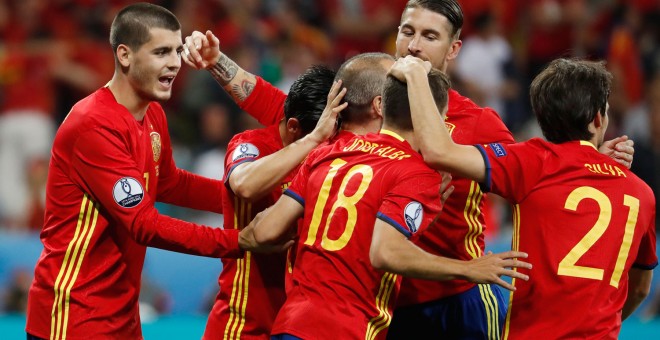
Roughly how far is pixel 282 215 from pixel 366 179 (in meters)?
0.41

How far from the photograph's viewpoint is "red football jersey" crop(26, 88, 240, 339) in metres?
4.47

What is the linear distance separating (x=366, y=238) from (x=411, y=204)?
25 centimetres

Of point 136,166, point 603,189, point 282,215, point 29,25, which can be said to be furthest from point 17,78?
point 603,189

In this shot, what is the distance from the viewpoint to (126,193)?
14.6 feet

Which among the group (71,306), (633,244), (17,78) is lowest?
(71,306)

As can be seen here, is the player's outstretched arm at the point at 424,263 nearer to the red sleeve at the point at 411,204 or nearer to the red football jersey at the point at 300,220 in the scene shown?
the red sleeve at the point at 411,204

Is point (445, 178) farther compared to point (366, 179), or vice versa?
point (445, 178)

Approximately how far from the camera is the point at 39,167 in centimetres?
975

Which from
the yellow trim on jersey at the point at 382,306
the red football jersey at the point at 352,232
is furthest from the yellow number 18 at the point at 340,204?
the yellow trim on jersey at the point at 382,306

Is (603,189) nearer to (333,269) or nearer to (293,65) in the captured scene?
(333,269)

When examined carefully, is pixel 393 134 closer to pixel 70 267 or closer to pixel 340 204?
pixel 340 204

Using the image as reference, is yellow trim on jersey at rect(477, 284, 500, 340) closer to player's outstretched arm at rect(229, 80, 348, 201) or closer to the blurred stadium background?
player's outstretched arm at rect(229, 80, 348, 201)

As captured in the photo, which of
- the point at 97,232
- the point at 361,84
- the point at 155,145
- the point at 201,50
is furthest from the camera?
the point at 201,50

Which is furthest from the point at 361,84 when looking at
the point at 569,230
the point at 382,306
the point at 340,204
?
the point at 569,230
